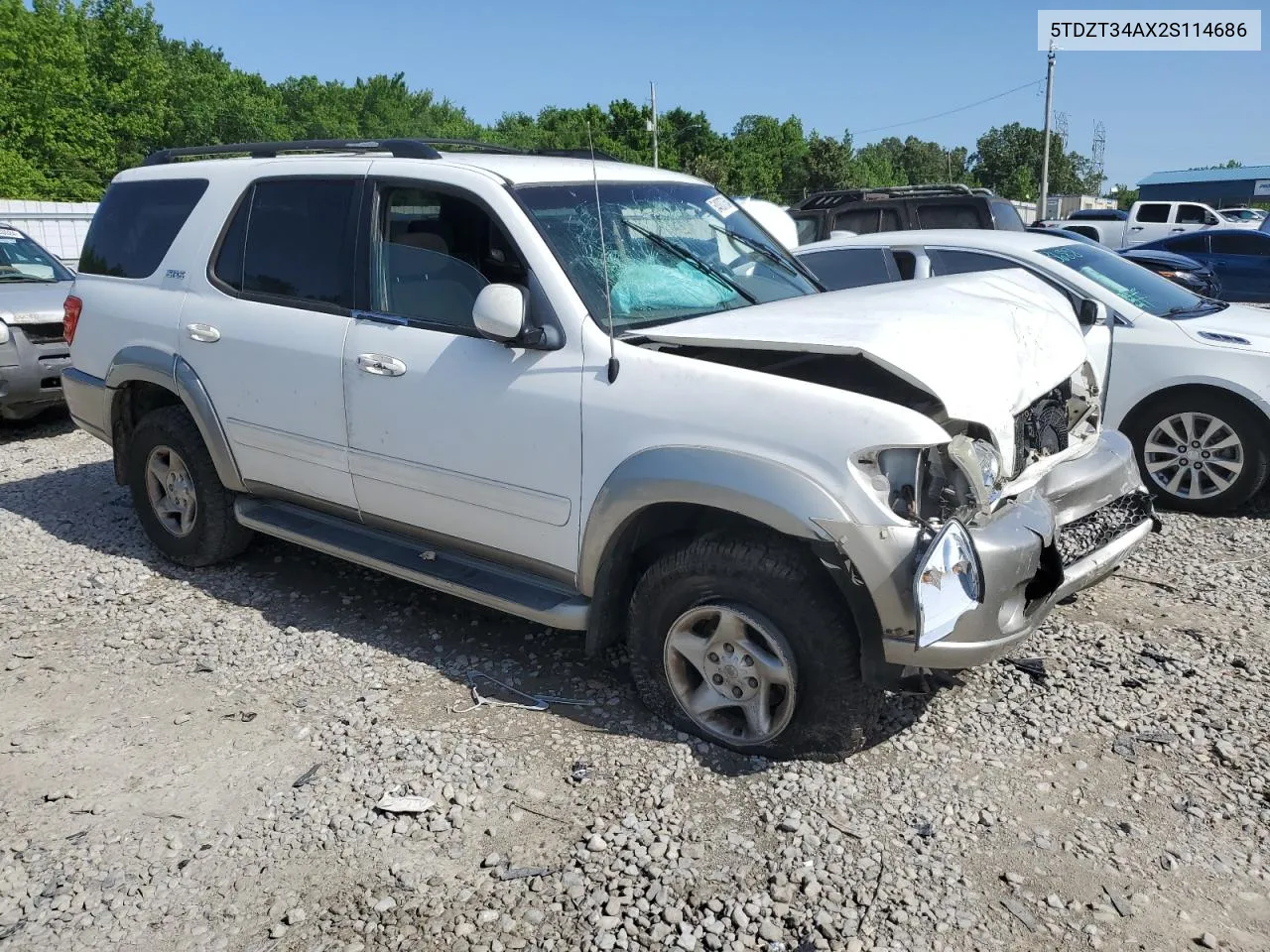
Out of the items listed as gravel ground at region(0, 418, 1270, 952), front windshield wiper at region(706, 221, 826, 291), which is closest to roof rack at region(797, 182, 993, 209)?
front windshield wiper at region(706, 221, 826, 291)

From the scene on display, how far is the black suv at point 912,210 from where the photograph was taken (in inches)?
440

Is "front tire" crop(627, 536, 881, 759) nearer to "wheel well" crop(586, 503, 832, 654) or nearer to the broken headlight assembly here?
"wheel well" crop(586, 503, 832, 654)

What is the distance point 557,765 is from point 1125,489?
244cm

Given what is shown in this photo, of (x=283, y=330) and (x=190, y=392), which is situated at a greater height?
(x=283, y=330)

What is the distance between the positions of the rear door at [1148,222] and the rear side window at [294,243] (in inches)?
1018

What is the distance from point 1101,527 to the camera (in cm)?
383

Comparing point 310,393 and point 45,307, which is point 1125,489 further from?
point 45,307

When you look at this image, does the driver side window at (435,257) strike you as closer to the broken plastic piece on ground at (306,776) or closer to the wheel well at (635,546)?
the wheel well at (635,546)

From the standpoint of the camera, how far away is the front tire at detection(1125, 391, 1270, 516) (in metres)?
6.04

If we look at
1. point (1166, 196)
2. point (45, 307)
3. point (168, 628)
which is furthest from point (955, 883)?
point (1166, 196)

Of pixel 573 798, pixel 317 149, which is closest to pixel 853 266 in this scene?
pixel 317 149

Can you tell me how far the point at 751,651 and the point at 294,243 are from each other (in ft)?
9.21

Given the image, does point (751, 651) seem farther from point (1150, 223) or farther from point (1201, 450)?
point (1150, 223)

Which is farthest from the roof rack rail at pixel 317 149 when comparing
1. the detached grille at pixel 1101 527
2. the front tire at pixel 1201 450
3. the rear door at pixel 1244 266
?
the rear door at pixel 1244 266
